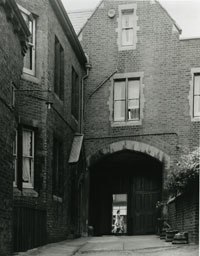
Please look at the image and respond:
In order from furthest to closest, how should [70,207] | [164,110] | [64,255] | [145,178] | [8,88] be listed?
[145,178] < [164,110] < [70,207] < [64,255] < [8,88]

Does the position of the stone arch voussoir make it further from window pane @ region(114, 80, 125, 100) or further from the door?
the door

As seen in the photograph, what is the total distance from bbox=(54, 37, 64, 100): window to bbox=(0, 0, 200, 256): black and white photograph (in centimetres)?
4

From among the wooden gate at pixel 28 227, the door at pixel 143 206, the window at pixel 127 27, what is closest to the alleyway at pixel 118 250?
the wooden gate at pixel 28 227

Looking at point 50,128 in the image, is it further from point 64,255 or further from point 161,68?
point 161,68

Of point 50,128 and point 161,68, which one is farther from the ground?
point 161,68

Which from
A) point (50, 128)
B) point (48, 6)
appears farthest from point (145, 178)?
point (48, 6)

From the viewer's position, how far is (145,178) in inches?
933

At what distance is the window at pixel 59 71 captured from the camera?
18.3 m

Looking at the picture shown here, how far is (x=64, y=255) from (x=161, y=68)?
11.1m

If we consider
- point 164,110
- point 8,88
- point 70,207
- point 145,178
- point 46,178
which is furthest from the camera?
point 145,178

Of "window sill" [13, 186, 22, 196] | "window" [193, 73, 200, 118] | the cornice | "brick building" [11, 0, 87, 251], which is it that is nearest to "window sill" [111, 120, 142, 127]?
"window" [193, 73, 200, 118]

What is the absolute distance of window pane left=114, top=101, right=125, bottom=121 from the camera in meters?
22.5

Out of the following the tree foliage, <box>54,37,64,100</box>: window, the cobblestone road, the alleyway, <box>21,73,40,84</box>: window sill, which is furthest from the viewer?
Answer: <box>54,37,64,100</box>: window

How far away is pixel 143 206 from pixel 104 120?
405 centimetres
